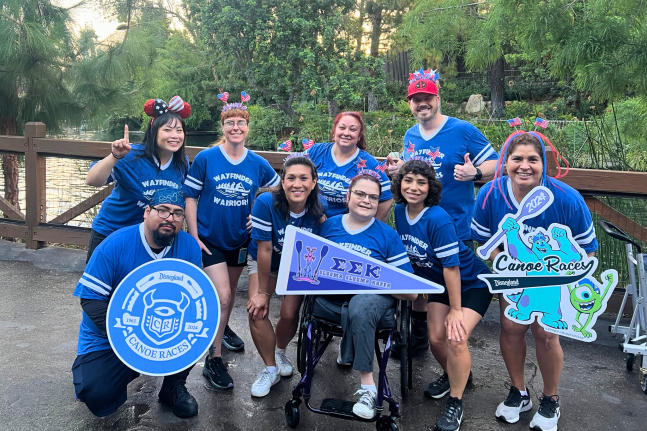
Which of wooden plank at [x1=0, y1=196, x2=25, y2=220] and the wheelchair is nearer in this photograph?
the wheelchair

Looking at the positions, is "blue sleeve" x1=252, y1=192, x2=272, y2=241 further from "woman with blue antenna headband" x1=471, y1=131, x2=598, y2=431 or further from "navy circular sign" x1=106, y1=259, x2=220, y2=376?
"woman with blue antenna headband" x1=471, y1=131, x2=598, y2=431

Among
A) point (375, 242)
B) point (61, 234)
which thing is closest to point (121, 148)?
point (375, 242)

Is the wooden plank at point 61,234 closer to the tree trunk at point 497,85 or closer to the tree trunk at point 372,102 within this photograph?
the tree trunk at point 372,102

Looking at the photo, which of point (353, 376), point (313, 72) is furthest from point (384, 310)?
point (313, 72)

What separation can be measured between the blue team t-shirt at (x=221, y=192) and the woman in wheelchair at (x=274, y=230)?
0.71 feet

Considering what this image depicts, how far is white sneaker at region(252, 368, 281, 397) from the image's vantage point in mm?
3229

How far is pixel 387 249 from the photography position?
10.1 ft

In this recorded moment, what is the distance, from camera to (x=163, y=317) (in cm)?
288

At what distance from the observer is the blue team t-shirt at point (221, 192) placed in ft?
11.4

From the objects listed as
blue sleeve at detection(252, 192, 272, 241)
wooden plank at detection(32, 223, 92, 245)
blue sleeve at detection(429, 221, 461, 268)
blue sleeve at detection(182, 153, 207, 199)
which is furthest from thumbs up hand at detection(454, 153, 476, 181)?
wooden plank at detection(32, 223, 92, 245)

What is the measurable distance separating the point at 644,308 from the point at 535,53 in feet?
10.7

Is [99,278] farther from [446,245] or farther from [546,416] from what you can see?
[546,416]

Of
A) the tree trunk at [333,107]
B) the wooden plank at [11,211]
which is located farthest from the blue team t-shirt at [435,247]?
the tree trunk at [333,107]

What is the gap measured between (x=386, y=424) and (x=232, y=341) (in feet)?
4.74
